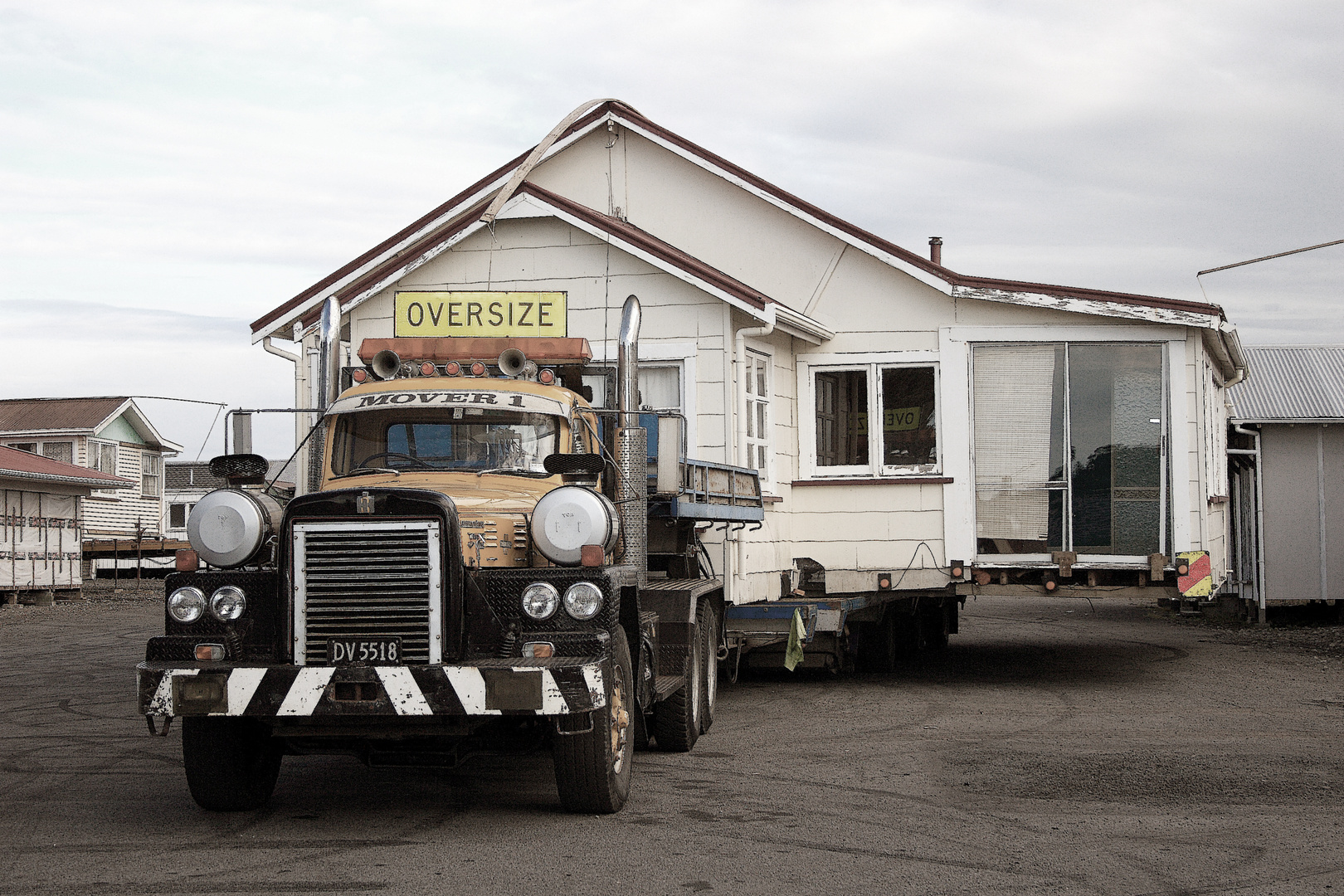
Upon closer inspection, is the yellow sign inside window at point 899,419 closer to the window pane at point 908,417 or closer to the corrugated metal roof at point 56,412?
the window pane at point 908,417

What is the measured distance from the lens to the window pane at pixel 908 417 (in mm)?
14438

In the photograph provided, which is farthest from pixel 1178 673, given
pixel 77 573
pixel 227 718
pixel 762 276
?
pixel 77 573

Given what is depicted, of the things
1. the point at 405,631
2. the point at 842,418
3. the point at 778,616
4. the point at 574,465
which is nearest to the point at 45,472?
the point at 842,418

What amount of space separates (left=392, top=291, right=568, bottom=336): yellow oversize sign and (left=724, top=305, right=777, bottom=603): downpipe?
1.64 metres

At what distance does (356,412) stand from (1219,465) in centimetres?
1240

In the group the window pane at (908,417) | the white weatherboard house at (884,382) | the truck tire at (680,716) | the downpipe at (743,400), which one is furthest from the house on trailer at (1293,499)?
the truck tire at (680,716)

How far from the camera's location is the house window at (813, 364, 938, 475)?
14453 millimetres

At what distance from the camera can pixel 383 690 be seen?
674cm

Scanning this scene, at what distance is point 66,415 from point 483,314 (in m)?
34.2

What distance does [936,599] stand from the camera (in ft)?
56.2

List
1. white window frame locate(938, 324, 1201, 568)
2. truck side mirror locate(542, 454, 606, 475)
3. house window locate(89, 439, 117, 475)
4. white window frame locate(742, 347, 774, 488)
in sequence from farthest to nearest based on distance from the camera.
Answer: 1. house window locate(89, 439, 117, 475)
2. white window frame locate(742, 347, 774, 488)
3. white window frame locate(938, 324, 1201, 568)
4. truck side mirror locate(542, 454, 606, 475)

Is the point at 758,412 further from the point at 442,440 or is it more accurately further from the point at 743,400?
the point at 442,440

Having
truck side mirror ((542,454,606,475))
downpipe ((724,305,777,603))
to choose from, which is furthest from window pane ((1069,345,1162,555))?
truck side mirror ((542,454,606,475))

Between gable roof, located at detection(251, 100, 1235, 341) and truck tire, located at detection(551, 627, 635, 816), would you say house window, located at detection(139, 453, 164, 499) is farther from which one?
truck tire, located at detection(551, 627, 635, 816)
